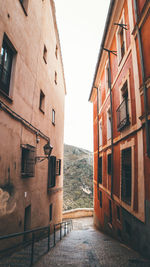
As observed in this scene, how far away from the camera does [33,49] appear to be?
7137 mm

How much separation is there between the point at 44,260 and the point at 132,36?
24.3ft

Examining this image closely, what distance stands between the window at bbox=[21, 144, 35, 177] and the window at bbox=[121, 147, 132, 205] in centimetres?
361

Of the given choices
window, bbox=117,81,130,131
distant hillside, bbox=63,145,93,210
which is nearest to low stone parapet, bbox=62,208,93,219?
distant hillside, bbox=63,145,93,210

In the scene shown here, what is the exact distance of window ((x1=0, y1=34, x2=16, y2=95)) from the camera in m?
4.94

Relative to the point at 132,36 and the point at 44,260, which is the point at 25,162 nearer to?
the point at 44,260

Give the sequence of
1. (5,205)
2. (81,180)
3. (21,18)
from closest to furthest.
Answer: (5,205) < (21,18) < (81,180)

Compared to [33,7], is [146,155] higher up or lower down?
lower down

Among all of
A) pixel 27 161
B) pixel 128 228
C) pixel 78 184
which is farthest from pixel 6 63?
pixel 78 184

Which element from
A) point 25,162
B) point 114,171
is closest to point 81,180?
point 114,171

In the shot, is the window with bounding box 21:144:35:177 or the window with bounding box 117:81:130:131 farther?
the window with bounding box 117:81:130:131

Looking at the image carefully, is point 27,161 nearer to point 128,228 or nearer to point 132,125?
point 132,125

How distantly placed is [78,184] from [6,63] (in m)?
30.6

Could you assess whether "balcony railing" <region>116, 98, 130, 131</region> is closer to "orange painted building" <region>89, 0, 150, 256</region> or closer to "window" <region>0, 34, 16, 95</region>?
"orange painted building" <region>89, 0, 150, 256</region>

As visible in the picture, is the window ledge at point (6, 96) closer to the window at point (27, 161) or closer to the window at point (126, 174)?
the window at point (27, 161)
